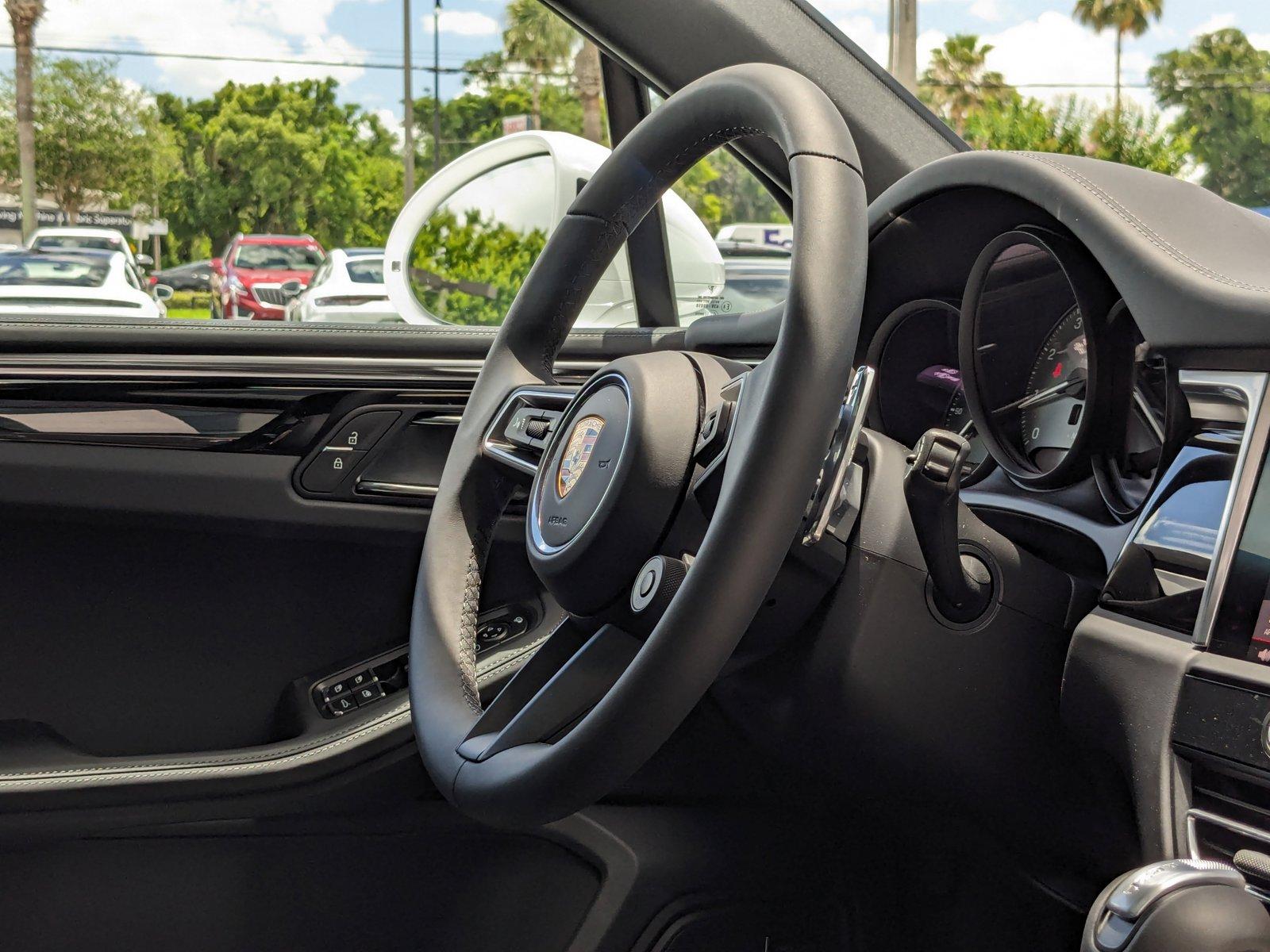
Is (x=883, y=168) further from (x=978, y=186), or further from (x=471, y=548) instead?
(x=471, y=548)

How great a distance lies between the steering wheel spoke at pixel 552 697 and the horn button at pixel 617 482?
37 mm

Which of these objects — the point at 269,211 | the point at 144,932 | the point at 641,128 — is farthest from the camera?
the point at 269,211

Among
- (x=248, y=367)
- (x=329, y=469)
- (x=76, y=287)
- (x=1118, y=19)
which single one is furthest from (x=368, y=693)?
(x=1118, y=19)

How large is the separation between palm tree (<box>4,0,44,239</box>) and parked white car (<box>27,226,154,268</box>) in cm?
2

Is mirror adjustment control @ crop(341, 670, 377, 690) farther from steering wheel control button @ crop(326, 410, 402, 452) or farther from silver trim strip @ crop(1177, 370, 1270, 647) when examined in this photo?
silver trim strip @ crop(1177, 370, 1270, 647)

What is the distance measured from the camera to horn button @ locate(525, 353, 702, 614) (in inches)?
36.9

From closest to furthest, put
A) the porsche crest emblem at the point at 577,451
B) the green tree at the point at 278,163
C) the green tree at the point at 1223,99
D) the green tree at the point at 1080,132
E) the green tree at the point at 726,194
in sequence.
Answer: the porsche crest emblem at the point at 577,451
the green tree at the point at 1080,132
the green tree at the point at 726,194
the green tree at the point at 1223,99
the green tree at the point at 278,163

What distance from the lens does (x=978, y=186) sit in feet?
3.69

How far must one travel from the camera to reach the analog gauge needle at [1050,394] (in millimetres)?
1191

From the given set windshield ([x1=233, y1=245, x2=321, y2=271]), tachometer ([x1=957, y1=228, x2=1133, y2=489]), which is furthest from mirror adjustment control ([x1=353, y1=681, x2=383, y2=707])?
tachometer ([x1=957, y1=228, x2=1133, y2=489])

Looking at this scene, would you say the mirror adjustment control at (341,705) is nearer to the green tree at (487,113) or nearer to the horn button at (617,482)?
the horn button at (617,482)

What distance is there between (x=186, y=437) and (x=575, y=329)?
0.56 meters

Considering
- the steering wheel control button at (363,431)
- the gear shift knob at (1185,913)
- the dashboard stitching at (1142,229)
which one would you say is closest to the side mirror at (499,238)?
the steering wheel control button at (363,431)

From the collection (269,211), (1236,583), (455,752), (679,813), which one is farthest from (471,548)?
(269,211)
